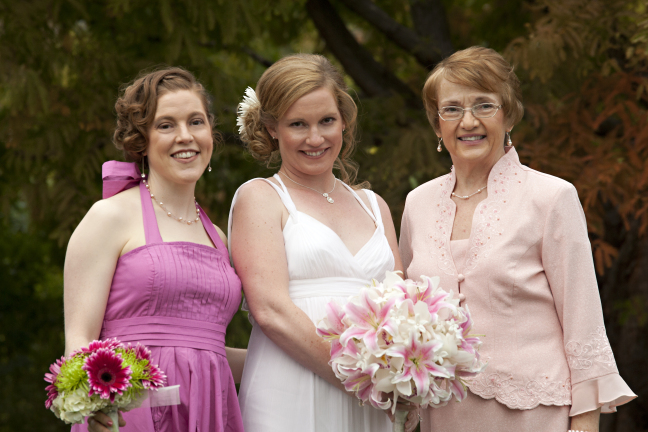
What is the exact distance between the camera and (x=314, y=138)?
3.71 meters

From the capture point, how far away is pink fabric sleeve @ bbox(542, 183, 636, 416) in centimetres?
329

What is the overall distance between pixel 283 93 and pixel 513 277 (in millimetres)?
1389

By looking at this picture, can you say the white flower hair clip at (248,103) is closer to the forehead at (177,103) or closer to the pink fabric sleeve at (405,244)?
the forehead at (177,103)

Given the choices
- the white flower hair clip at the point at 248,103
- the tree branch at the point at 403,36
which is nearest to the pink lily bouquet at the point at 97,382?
the white flower hair clip at the point at 248,103

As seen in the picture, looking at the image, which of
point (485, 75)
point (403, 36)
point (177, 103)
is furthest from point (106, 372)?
point (403, 36)

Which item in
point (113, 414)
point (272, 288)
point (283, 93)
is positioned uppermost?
point (283, 93)

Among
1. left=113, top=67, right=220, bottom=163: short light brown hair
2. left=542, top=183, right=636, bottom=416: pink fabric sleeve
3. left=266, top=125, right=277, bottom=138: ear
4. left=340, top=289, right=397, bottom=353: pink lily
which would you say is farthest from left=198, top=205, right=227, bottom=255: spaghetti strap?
left=542, top=183, right=636, bottom=416: pink fabric sleeve

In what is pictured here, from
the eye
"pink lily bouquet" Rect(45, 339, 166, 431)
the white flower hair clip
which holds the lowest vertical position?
"pink lily bouquet" Rect(45, 339, 166, 431)

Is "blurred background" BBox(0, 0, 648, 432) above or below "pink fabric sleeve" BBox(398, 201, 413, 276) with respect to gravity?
above

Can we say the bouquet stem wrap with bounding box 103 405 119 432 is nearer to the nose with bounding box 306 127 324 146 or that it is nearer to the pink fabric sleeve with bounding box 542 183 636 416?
the nose with bounding box 306 127 324 146

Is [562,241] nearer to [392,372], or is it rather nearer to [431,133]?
[392,372]

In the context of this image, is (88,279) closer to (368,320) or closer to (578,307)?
(368,320)

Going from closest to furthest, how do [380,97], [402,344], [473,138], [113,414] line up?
[113,414] → [402,344] → [473,138] → [380,97]

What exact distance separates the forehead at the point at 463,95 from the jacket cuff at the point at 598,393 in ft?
4.43
